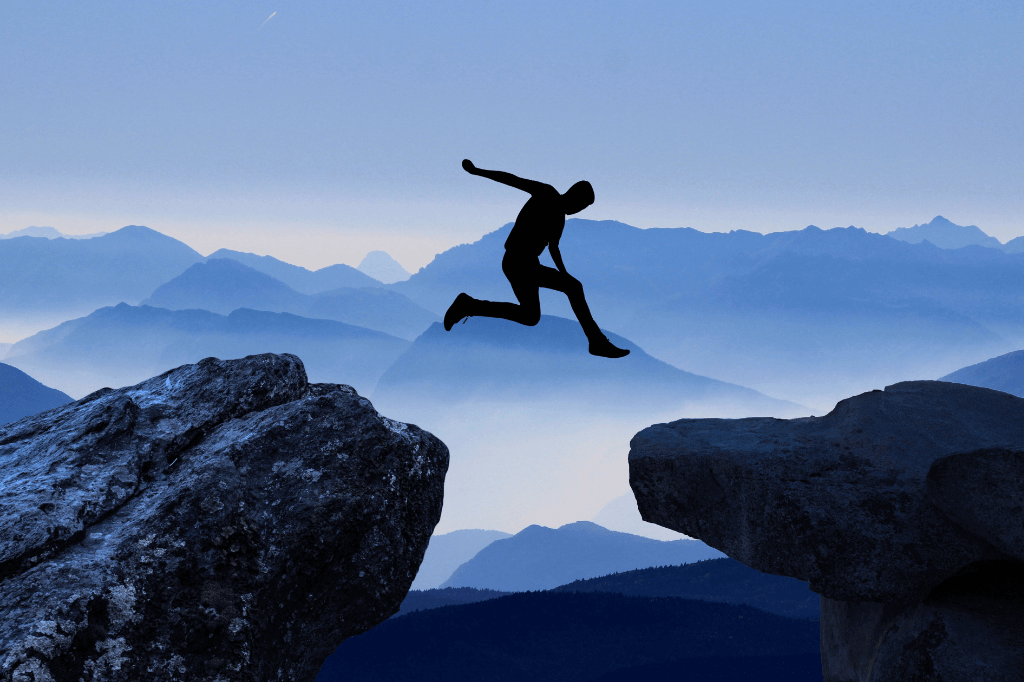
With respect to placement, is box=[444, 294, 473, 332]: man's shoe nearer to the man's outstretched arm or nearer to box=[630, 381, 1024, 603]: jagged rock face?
the man's outstretched arm

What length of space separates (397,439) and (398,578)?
1451mm

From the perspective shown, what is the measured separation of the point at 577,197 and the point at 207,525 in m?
5.03

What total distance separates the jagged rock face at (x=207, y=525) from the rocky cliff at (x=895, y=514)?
13.0 ft

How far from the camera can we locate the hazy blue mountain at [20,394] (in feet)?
288

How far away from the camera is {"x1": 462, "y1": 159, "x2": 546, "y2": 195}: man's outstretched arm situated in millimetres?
8812

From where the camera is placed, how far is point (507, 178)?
893 cm

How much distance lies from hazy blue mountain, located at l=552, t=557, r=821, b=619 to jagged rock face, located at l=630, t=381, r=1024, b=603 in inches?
779

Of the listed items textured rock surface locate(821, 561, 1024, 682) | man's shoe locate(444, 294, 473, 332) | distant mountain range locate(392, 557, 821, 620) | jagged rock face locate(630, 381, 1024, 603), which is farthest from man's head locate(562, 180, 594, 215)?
distant mountain range locate(392, 557, 821, 620)

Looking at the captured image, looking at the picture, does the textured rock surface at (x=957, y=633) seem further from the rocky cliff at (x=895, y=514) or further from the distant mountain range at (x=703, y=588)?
the distant mountain range at (x=703, y=588)

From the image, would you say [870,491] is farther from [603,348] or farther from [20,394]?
[20,394]

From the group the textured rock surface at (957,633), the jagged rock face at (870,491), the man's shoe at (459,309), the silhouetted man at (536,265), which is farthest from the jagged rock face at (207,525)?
the textured rock surface at (957,633)

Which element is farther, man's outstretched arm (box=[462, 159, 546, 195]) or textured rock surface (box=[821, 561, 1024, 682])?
textured rock surface (box=[821, 561, 1024, 682])

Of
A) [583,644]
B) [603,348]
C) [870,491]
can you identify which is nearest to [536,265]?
[603,348]

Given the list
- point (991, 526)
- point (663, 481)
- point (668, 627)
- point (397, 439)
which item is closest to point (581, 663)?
point (668, 627)
